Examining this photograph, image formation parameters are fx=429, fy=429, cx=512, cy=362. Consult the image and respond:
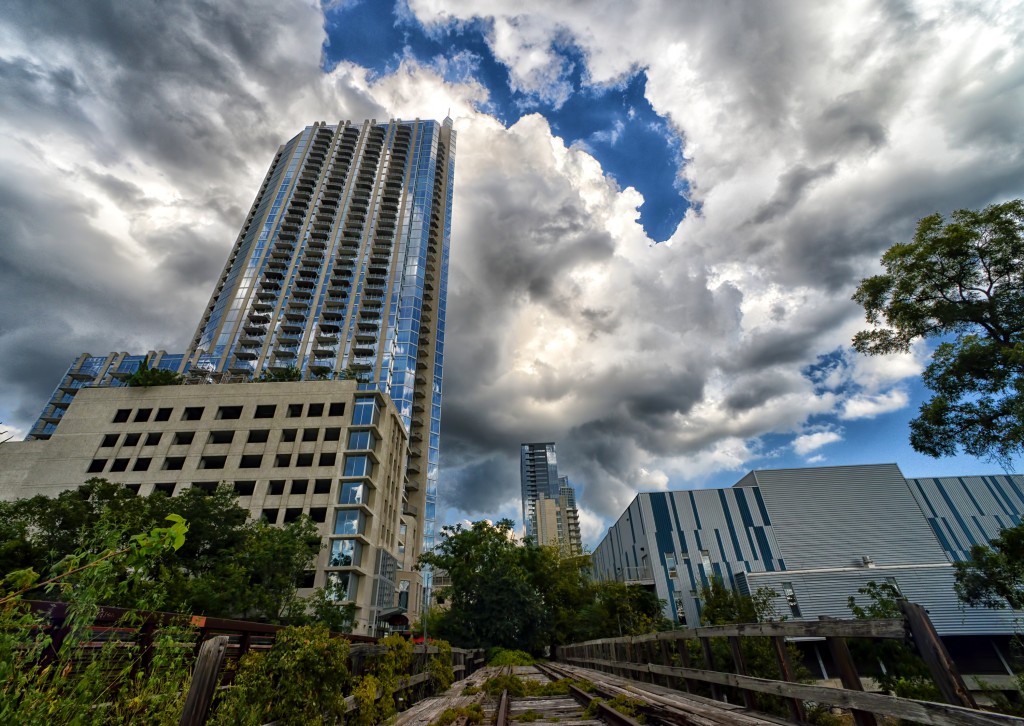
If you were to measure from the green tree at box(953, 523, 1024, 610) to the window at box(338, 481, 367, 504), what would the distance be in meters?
39.1

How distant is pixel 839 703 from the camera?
4.18m

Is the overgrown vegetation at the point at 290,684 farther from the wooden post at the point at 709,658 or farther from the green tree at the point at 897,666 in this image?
the green tree at the point at 897,666

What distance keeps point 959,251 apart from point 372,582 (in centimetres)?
4367

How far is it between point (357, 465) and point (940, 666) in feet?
134

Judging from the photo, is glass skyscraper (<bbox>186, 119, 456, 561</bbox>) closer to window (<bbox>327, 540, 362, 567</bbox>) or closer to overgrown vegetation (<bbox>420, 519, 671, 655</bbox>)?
overgrown vegetation (<bbox>420, 519, 671, 655</bbox>)

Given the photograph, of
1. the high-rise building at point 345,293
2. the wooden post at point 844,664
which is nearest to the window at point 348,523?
the high-rise building at point 345,293

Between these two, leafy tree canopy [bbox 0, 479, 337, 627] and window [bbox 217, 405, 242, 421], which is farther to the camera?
window [bbox 217, 405, 242, 421]

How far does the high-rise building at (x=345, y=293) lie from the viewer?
6325 centimetres

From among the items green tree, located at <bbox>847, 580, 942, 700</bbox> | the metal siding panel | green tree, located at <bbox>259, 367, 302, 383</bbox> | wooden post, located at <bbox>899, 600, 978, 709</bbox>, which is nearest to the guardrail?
wooden post, located at <bbox>899, 600, 978, 709</bbox>

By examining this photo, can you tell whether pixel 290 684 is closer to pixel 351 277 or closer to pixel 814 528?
pixel 814 528

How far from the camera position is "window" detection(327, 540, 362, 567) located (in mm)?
35844

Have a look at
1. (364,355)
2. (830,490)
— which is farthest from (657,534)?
(364,355)

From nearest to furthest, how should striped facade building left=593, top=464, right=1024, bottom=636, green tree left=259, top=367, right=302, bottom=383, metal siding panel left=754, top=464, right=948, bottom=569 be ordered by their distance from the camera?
green tree left=259, top=367, right=302, bottom=383
striped facade building left=593, top=464, right=1024, bottom=636
metal siding panel left=754, top=464, right=948, bottom=569

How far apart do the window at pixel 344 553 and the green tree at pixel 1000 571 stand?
38133 millimetres
